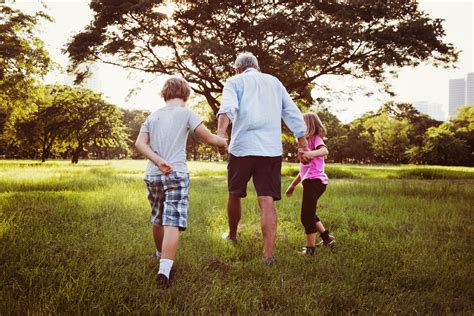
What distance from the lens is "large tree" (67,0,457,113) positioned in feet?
48.6

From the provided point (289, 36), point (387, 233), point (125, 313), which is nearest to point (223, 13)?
point (289, 36)

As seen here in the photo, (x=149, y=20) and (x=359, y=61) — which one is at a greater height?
(x=149, y=20)

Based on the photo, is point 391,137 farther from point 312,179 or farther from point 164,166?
point 164,166

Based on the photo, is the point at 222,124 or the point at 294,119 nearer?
the point at 222,124

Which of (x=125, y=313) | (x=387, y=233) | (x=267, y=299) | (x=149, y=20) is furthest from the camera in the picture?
(x=149, y=20)

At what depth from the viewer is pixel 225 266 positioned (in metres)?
3.86

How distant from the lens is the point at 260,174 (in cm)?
447

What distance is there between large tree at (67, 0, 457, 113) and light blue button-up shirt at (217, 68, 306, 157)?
35.6 feet

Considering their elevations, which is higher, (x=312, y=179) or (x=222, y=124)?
(x=222, y=124)

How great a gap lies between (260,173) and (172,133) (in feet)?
4.03

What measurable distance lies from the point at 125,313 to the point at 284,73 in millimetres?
14792

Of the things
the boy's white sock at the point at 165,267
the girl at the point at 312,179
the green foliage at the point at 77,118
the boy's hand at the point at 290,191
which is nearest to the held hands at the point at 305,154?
the girl at the point at 312,179

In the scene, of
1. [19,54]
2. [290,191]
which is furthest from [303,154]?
[19,54]

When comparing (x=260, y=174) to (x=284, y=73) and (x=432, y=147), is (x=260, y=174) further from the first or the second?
(x=432, y=147)
